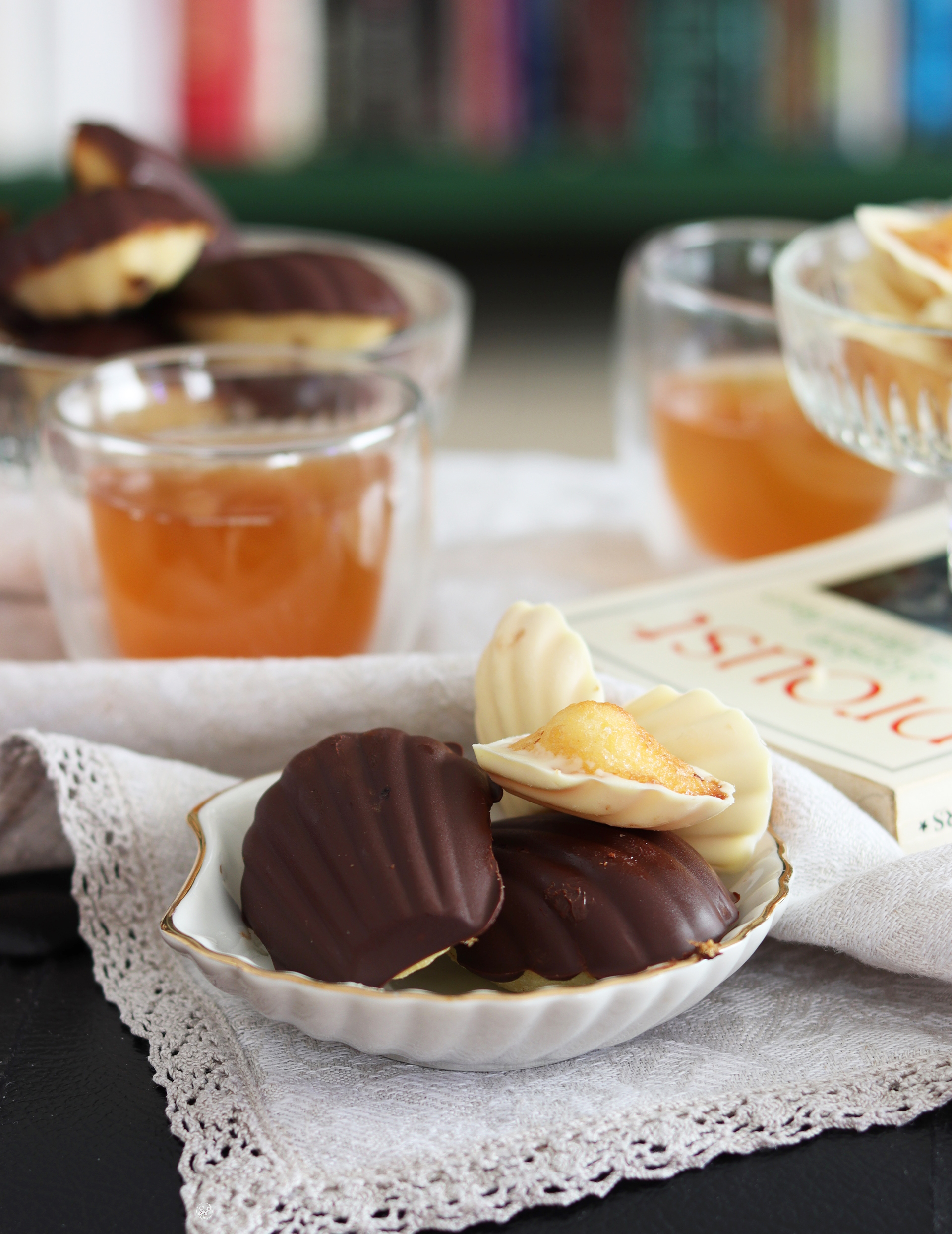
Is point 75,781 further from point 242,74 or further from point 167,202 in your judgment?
point 242,74

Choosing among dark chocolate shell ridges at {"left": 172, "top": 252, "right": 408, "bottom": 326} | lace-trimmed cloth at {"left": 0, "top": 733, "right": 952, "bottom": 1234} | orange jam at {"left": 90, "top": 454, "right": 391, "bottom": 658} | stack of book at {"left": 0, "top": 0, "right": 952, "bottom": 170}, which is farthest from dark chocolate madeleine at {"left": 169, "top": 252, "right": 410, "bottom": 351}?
stack of book at {"left": 0, "top": 0, "right": 952, "bottom": 170}

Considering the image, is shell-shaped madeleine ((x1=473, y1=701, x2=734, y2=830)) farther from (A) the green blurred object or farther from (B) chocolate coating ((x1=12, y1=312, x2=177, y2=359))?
(A) the green blurred object

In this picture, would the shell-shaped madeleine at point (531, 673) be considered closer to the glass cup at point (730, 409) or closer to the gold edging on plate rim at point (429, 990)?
the gold edging on plate rim at point (429, 990)

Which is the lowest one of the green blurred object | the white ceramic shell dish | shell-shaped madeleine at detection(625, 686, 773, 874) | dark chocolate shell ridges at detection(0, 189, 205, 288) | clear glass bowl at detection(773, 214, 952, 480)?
the green blurred object

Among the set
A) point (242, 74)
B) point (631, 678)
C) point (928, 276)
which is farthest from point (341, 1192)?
point (242, 74)

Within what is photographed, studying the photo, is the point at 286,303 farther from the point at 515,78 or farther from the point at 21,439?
the point at 515,78
